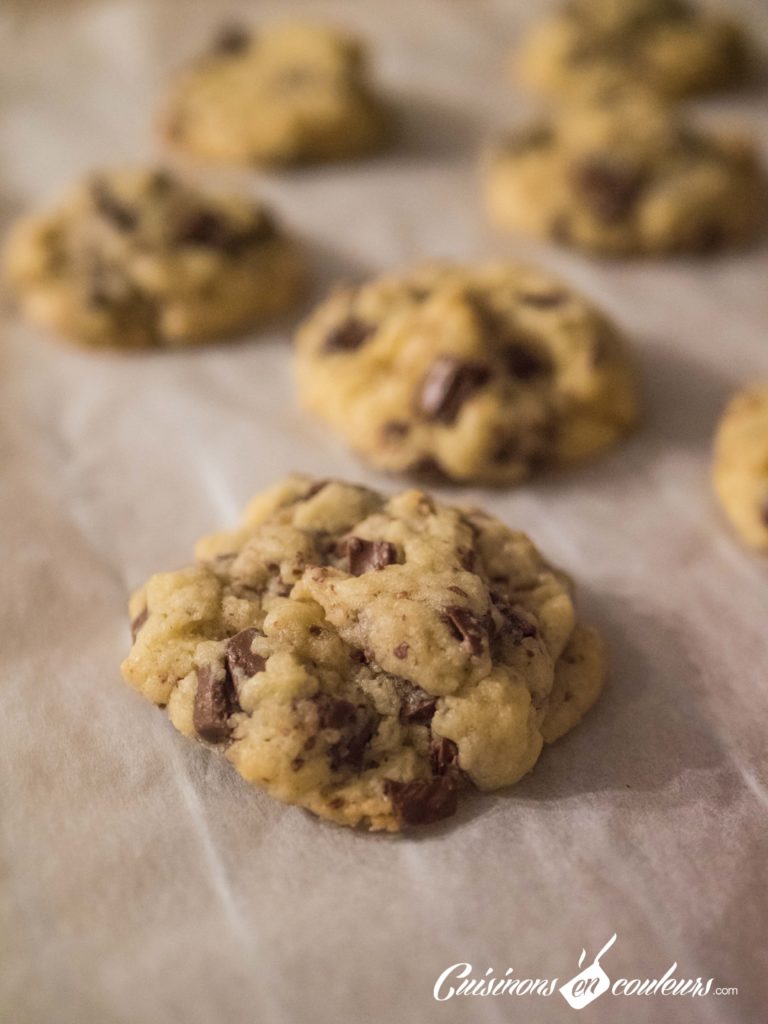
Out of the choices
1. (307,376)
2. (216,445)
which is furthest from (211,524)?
(307,376)

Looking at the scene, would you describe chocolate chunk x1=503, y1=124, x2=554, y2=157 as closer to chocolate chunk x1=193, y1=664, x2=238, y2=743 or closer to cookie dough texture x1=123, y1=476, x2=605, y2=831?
cookie dough texture x1=123, y1=476, x2=605, y2=831

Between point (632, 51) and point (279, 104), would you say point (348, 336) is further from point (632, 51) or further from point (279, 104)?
point (632, 51)

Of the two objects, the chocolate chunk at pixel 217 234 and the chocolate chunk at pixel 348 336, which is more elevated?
the chocolate chunk at pixel 217 234

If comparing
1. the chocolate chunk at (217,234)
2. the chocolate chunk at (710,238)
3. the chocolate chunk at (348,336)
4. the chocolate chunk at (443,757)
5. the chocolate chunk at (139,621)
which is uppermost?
the chocolate chunk at (217,234)

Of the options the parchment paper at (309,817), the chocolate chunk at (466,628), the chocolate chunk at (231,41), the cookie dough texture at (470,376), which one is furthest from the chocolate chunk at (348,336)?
the chocolate chunk at (231,41)

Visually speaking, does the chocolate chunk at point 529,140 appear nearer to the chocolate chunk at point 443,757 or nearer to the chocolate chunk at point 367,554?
the chocolate chunk at point 367,554

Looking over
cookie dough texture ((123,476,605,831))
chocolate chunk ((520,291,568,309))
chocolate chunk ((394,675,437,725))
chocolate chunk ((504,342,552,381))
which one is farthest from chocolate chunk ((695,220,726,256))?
chocolate chunk ((394,675,437,725))

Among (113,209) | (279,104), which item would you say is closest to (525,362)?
(113,209)
